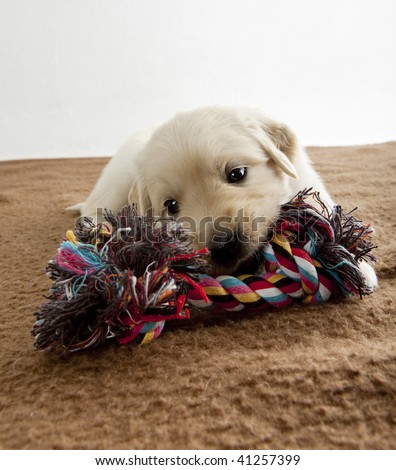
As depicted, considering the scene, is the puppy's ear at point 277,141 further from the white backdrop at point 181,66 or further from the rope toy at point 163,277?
the white backdrop at point 181,66

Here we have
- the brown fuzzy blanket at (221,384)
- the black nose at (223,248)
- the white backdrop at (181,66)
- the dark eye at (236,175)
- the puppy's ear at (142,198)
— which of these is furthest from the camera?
the white backdrop at (181,66)

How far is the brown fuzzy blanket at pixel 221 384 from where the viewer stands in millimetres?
744

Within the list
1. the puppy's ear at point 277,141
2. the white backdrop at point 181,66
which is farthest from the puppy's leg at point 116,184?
the white backdrop at point 181,66

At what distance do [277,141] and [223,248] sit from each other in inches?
23.2

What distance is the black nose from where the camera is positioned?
48.1 inches

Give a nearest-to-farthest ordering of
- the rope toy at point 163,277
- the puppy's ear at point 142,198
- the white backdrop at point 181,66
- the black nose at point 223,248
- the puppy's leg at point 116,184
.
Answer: the rope toy at point 163,277 → the black nose at point 223,248 → the puppy's ear at point 142,198 → the puppy's leg at point 116,184 → the white backdrop at point 181,66

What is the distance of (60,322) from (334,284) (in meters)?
0.68

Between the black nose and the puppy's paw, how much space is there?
1.12 feet

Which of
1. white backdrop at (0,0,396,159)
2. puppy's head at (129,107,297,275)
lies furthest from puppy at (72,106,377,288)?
white backdrop at (0,0,396,159)

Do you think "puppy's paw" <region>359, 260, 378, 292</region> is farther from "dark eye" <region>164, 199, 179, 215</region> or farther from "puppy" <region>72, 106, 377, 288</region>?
"dark eye" <region>164, 199, 179, 215</region>

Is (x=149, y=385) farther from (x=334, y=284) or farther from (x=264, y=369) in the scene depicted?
(x=334, y=284)

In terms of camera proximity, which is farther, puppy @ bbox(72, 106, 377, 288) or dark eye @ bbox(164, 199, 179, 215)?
dark eye @ bbox(164, 199, 179, 215)

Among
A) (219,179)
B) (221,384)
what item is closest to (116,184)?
(219,179)

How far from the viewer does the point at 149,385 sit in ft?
2.93
